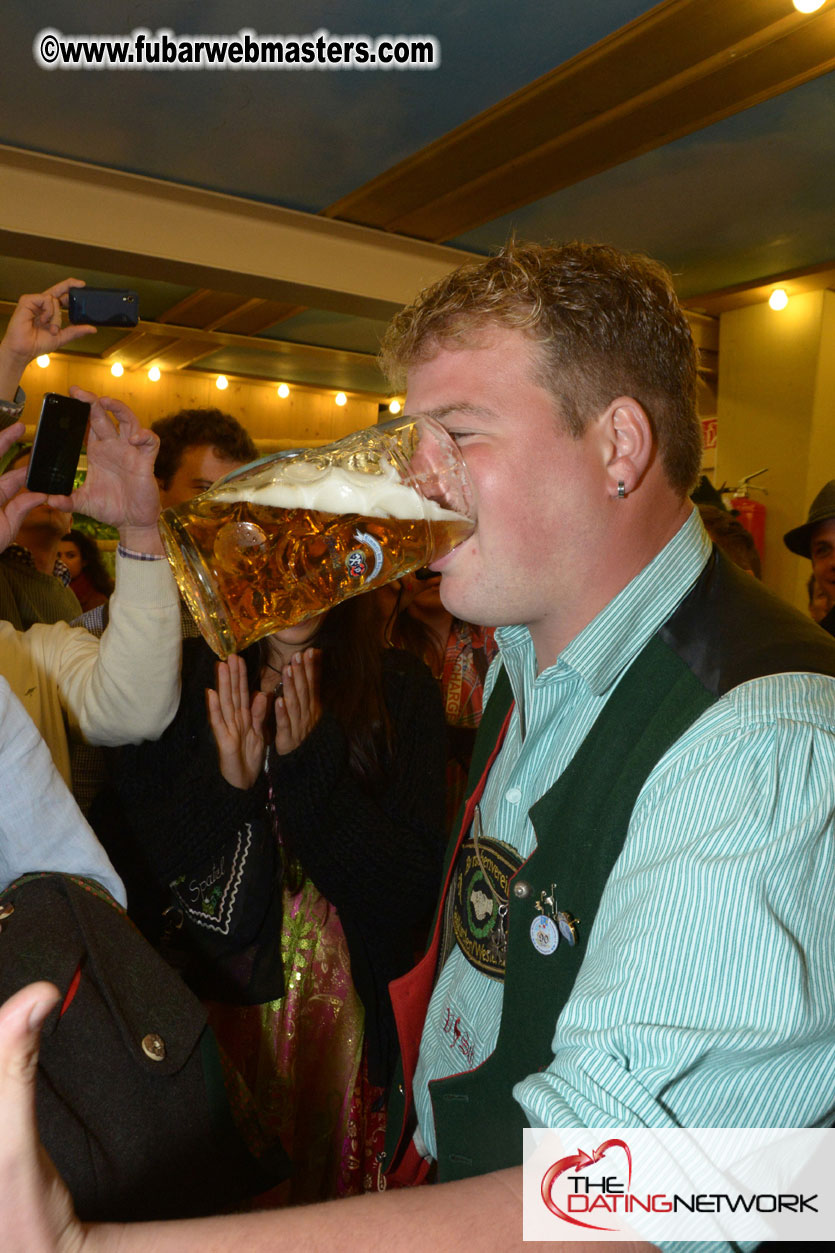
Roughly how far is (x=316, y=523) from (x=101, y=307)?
833mm

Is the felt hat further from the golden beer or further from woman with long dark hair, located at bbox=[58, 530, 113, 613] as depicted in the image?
woman with long dark hair, located at bbox=[58, 530, 113, 613]

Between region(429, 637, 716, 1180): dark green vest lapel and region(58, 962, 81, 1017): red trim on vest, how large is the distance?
0.36 metres

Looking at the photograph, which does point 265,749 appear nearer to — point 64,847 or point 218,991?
point 218,991

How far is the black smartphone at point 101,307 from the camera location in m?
1.40

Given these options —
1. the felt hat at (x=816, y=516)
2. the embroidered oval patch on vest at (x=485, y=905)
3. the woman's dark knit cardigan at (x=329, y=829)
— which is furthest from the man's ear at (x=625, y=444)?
the felt hat at (x=816, y=516)

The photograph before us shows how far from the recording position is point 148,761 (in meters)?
1.51

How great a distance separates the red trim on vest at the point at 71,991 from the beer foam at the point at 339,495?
1.36 feet

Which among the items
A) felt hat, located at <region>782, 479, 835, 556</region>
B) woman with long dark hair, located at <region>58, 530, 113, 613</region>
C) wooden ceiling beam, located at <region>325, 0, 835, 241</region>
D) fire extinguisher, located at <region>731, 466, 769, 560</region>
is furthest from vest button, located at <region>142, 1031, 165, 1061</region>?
fire extinguisher, located at <region>731, 466, 769, 560</region>

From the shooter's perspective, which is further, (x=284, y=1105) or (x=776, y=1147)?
(x=284, y=1105)

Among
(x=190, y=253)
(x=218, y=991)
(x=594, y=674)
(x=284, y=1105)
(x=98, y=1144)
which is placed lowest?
(x=284, y=1105)

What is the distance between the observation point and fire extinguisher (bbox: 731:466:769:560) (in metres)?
5.02

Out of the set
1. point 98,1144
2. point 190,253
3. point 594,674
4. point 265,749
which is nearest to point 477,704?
point 265,749

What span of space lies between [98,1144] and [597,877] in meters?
0.42

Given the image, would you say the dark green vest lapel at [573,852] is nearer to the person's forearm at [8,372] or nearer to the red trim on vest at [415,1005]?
the red trim on vest at [415,1005]
